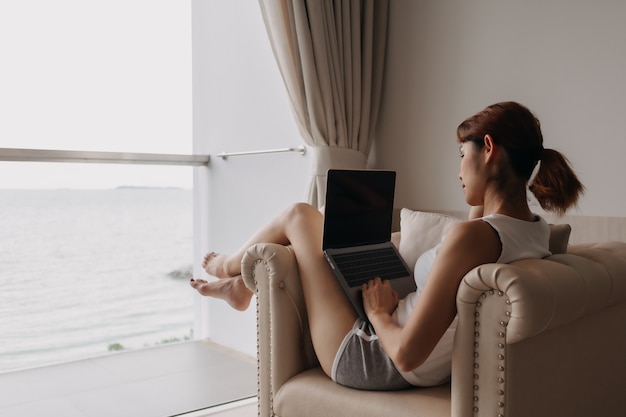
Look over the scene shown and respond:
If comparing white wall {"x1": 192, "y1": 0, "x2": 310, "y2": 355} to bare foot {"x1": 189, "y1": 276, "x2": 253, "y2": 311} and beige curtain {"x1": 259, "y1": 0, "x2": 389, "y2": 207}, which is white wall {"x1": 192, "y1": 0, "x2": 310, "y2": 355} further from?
bare foot {"x1": 189, "y1": 276, "x2": 253, "y2": 311}

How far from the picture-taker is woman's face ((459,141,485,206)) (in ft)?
5.78

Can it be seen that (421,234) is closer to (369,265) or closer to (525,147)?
(369,265)

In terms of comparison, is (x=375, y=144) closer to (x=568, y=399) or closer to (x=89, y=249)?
(x=89, y=249)

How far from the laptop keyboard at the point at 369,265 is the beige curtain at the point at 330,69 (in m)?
0.97

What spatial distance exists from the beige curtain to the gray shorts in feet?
4.20

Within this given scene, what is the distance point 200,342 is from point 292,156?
1.24 metres

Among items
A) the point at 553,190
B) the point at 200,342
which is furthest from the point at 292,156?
the point at 553,190

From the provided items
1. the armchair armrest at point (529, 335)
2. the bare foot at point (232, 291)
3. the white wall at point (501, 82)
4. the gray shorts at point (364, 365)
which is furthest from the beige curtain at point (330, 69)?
the armchair armrest at point (529, 335)

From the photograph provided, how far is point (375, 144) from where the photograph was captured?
10.8 feet

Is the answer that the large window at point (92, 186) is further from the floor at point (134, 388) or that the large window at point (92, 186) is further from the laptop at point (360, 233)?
the laptop at point (360, 233)

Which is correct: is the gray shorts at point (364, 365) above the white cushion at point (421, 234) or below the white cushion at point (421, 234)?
below

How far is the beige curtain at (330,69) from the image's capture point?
307cm

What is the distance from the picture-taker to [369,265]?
214cm

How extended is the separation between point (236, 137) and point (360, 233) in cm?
189
